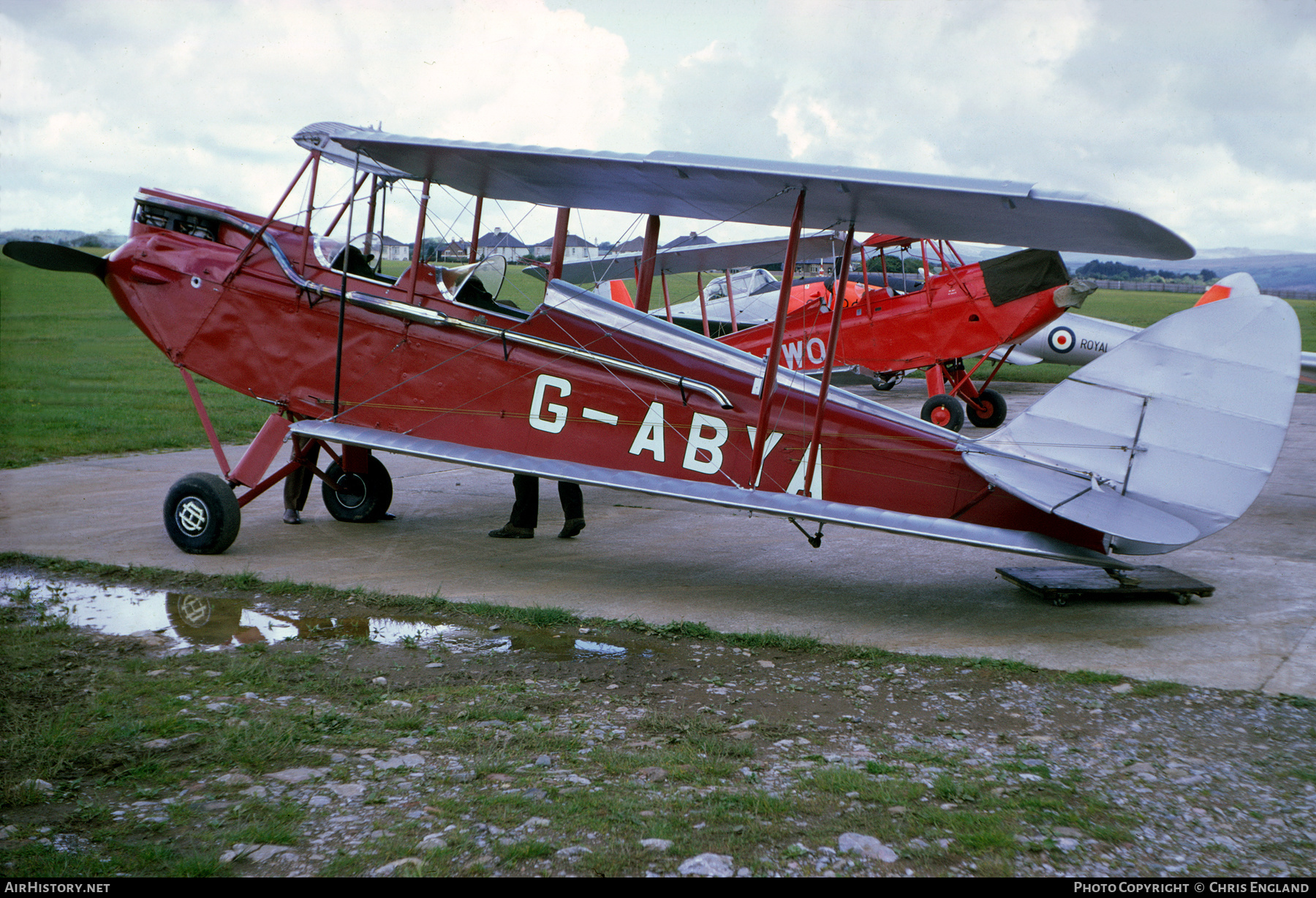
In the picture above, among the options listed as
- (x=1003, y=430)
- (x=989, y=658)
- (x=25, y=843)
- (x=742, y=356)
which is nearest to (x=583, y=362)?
(x=742, y=356)

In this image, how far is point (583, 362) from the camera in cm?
664

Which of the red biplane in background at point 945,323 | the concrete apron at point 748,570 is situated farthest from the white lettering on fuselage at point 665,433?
the red biplane in background at point 945,323

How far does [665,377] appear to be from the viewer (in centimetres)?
643

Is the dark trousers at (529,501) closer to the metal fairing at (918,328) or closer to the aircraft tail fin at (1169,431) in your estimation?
the aircraft tail fin at (1169,431)

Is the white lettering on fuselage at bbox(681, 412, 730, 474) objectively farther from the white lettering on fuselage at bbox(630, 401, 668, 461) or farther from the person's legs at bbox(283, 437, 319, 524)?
the person's legs at bbox(283, 437, 319, 524)

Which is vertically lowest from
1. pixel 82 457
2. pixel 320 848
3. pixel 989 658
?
pixel 82 457

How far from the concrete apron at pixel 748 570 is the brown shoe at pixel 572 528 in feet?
0.26

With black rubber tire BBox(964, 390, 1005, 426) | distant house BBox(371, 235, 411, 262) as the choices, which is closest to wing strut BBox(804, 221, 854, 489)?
distant house BBox(371, 235, 411, 262)

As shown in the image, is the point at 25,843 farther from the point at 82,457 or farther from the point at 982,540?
the point at 82,457

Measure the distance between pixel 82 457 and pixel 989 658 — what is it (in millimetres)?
9725

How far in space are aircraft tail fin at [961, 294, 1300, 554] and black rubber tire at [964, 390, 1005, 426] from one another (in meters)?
10.4

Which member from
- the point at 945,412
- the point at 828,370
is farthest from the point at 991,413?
the point at 828,370

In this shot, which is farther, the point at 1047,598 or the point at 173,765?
the point at 1047,598

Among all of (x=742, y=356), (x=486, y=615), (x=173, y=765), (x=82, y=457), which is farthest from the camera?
(x=82, y=457)
